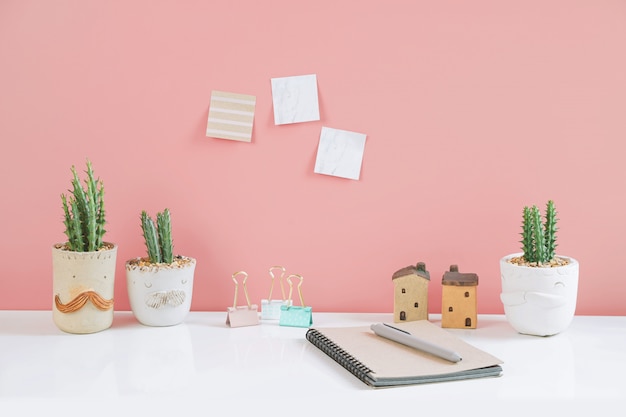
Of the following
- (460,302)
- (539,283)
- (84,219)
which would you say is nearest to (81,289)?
(84,219)

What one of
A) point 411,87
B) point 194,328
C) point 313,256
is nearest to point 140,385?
point 194,328

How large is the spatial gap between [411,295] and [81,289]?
23.2 inches

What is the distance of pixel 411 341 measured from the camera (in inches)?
48.5

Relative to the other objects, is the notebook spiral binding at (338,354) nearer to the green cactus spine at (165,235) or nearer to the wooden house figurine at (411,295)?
the wooden house figurine at (411,295)

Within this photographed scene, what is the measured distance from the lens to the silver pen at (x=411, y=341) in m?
1.17

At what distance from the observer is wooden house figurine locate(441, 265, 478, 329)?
4.60 feet

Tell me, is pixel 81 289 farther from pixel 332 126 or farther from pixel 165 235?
pixel 332 126

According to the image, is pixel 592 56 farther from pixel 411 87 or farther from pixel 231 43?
pixel 231 43

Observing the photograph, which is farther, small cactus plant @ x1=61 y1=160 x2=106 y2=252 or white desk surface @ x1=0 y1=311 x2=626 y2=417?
small cactus plant @ x1=61 y1=160 x2=106 y2=252

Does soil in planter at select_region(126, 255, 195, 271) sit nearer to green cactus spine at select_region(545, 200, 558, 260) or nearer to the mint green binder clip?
the mint green binder clip

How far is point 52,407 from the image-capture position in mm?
1045

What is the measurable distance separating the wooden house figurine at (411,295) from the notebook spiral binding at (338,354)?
20 centimetres

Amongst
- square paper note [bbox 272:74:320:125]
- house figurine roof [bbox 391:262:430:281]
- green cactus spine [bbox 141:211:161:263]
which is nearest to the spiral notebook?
house figurine roof [bbox 391:262:430:281]

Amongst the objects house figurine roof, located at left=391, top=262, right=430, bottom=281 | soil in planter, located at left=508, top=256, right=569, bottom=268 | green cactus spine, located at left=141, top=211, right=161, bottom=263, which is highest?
green cactus spine, located at left=141, top=211, right=161, bottom=263
